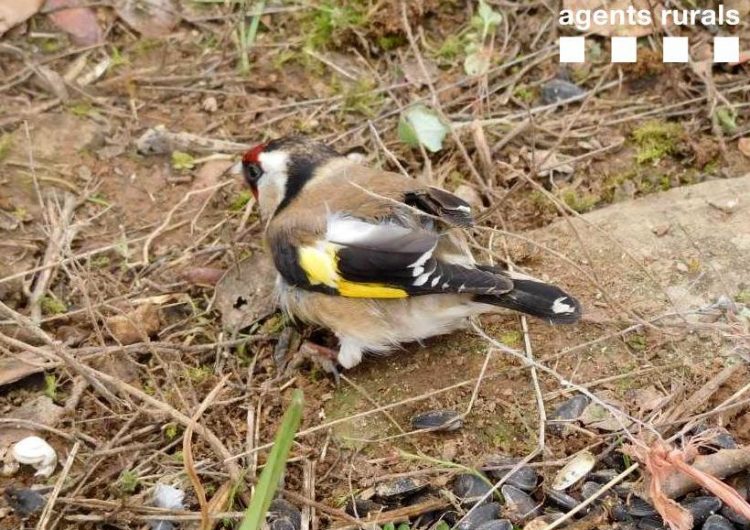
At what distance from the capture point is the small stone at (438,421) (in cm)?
324

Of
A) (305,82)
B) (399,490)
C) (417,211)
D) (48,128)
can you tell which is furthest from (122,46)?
(399,490)

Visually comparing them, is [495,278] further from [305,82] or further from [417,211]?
[305,82]

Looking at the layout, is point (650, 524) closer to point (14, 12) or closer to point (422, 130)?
point (422, 130)

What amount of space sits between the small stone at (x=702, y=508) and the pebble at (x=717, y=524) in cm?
2

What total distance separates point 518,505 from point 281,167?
1718 millimetres

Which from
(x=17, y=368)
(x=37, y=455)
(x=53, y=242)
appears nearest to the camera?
(x=37, y=455)

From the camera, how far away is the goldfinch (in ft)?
10.8

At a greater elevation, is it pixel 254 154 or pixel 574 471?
pixel 254 154

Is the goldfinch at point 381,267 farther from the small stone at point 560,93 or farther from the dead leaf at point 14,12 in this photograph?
the dead leaf at point 14,12

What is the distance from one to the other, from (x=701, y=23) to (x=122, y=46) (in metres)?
3.01

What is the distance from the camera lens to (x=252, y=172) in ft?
13.0

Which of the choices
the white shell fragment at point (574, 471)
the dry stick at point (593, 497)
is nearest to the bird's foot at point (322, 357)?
the white shell fragment at point (574, 471)

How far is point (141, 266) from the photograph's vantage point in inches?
159

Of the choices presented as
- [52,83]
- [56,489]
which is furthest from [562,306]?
[52,83]
